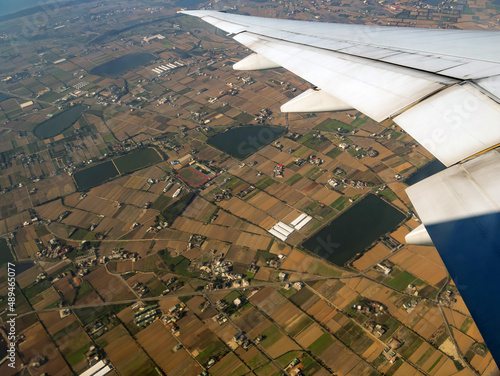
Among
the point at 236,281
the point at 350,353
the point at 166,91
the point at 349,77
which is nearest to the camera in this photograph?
the point at 349,77

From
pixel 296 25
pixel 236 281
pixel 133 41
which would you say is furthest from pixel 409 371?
pixel 133 41

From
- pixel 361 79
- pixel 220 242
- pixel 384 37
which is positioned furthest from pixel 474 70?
pixel 220 242

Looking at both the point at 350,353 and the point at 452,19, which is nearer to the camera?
the point at 350,353

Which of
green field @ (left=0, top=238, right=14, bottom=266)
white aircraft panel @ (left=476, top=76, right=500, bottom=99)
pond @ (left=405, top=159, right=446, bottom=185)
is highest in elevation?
white aircraft panel @ (left=476, top=76, right=500, bottom=99)

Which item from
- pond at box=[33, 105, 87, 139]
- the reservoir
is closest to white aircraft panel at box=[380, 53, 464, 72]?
the reservoir

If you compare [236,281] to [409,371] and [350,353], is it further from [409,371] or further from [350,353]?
[409,371]

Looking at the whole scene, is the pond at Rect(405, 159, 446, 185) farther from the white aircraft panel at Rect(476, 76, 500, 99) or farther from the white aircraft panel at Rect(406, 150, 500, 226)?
the white aircraft panel at Rect(406, 150, 500, 226)
